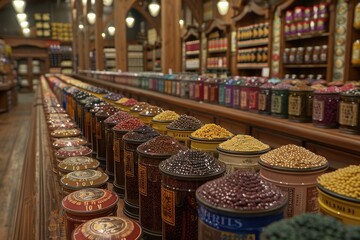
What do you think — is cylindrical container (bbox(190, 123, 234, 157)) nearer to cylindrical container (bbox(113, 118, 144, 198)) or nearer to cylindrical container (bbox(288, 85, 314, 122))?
cylindrical container (bbox(113, 118, 144, 198))

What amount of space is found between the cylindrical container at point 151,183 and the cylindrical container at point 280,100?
145 cm

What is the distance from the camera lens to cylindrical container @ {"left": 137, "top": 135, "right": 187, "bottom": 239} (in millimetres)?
918

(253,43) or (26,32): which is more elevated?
(26,32)

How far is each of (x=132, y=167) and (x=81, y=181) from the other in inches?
5.8

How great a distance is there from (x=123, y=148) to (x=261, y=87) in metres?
1.51

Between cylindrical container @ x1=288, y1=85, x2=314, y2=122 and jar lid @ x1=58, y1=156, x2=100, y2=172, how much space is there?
1.39 m

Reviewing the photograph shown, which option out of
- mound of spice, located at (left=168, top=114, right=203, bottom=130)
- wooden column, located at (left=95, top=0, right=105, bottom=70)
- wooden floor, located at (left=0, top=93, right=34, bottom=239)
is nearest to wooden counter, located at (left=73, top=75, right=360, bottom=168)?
mound of spice, located at (left=168, top=114, right=203, bottom=130)

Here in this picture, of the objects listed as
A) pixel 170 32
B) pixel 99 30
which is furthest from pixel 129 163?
pixel 99 30

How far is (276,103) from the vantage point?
238cm

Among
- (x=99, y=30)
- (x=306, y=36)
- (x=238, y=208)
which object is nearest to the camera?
(x=238, y=208)

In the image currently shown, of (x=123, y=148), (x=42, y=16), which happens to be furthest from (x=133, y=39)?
(x=123, y=148)

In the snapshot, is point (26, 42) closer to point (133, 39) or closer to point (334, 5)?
point (133, 39)

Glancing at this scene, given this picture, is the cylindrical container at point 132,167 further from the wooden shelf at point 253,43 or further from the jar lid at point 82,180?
the wooden shelf at point 253,43

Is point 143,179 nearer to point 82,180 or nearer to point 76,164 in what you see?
point 82,180
